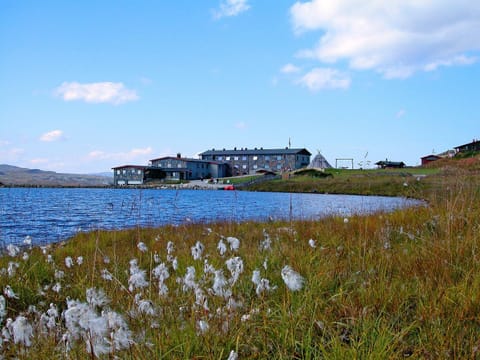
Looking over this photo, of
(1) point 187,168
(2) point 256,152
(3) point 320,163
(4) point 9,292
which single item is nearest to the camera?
(4) point 9,292

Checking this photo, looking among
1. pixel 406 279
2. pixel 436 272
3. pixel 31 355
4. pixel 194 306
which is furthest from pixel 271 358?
pixel 436 272

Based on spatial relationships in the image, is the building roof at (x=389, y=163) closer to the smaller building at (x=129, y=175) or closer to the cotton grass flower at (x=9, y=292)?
the smaller building at (x=129, y=175)

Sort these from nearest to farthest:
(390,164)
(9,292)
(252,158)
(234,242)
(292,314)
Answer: (292,314)
(9,292)
(234,242)
(390,164)
(252,158)

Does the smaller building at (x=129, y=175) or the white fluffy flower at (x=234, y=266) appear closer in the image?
the white fluffy flower at (x=234, y=266)

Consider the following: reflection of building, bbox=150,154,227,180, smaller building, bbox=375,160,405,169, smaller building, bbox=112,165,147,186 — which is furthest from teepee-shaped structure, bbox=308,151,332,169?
smaller building, bbox=112,165,147,186

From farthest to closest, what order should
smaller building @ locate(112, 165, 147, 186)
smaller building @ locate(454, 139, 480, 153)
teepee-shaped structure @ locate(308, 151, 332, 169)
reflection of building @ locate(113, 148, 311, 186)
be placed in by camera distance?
teepee-shaped structure @ locate(308, 151, 332, 169)
reflection of building @ locate(113, 148, 311, 186)
smaller building @ locate(112, 165, 147, 186)
smaller building @ locate(454, 139, 480, 153)

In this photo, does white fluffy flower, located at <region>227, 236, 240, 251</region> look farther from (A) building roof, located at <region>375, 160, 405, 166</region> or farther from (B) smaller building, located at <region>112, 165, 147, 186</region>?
(A) building roof, located at <region>375, 160, 405, 166</region>

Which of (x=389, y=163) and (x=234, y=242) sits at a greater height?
(x=389, y=163)

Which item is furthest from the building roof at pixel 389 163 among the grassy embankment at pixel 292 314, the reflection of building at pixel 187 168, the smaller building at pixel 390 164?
the grassy embankment at pixel 292 314

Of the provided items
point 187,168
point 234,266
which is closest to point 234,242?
point 234,266

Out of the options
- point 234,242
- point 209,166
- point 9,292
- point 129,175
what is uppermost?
point 209,166

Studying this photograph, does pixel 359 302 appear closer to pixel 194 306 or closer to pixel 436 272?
pixel 436 272

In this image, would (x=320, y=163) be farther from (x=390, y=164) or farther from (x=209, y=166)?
(x=209, y=166)

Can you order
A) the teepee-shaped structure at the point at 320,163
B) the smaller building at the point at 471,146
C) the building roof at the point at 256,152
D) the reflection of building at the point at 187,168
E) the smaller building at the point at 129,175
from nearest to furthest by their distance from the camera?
1. the smaller building at the point at 471,146
2. the smaller building at the point at 129,175
3. the reflection of building at the point at 187,168
4. the teepee-shaped structure at the point at 320,163
5. the building roof at the point at 256,152
